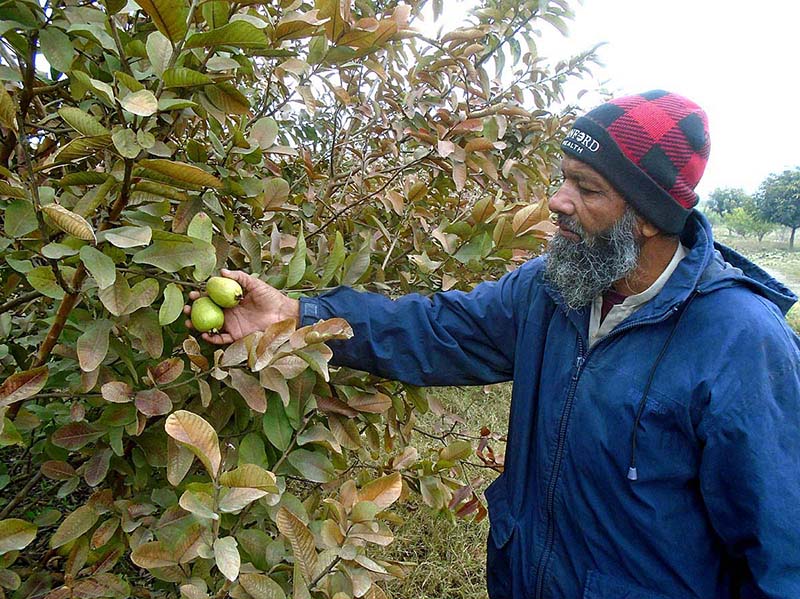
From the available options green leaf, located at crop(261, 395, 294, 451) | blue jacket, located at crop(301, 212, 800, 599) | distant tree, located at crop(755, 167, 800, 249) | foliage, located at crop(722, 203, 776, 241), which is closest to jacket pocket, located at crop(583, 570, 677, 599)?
blue jacket, located at crop(301, 212, 800, 599)

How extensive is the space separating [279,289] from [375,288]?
1.13 ft

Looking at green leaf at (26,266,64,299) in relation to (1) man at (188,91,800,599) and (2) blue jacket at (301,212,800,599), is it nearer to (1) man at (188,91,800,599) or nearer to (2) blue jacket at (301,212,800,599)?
(1) man at (188,91,800,599)

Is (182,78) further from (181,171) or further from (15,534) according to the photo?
(15,534)

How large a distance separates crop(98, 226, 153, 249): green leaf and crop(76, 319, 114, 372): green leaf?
188mm

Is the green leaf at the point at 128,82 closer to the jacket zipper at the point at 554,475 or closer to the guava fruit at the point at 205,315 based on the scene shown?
the guava fruit at the point at 205,315

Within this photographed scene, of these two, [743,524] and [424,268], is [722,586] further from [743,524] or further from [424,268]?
[424,268]

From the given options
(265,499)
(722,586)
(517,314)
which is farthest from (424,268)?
(722,586)

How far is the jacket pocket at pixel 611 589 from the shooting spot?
4.56ft

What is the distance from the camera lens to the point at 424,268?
1.56 m

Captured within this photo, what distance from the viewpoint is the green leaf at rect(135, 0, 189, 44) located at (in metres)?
0.87

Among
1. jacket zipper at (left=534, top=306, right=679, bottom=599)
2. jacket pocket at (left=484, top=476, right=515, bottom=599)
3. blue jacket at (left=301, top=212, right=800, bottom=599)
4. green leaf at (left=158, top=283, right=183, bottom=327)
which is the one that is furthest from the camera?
jacket pocket at (left=484, top=476, right=515, bottom=599)

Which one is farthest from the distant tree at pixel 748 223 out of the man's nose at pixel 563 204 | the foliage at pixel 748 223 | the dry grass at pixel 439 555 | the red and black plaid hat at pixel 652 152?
the man's nose at pixel 563 204

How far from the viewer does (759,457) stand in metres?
1.21

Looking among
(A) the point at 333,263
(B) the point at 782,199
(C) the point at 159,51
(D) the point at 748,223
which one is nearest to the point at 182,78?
(C) the point at 159,51
